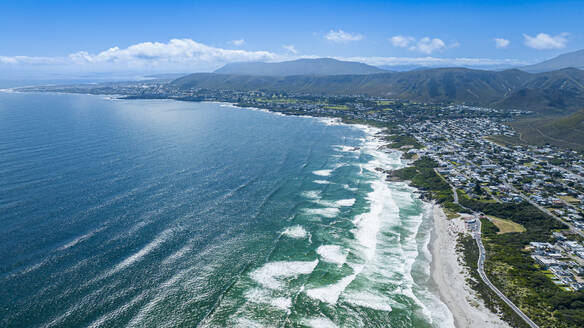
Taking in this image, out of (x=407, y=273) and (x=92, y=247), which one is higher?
(x=92, y=247)

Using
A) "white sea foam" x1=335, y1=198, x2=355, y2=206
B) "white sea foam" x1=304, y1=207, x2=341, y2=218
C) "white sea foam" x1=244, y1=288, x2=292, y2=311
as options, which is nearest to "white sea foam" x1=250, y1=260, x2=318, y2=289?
"white sea foam" x1=244, y1=288, x2=292, y2=311

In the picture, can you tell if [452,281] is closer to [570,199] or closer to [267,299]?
[267,299]

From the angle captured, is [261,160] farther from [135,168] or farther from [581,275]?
[581,275]

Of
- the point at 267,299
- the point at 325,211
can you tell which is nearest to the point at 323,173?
the point at 325,211

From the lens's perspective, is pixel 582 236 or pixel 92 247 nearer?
pixel 92 247

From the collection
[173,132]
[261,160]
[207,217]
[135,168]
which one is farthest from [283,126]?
[207,217]
